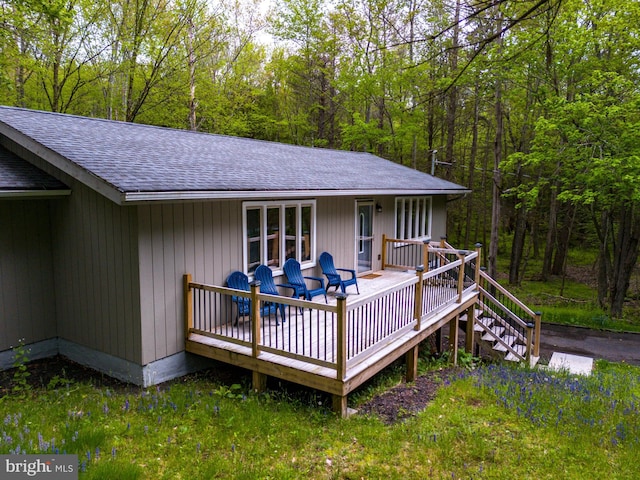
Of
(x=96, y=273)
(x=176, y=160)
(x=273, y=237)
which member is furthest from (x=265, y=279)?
(x=96, y=273)

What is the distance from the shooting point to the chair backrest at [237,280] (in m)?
6.69

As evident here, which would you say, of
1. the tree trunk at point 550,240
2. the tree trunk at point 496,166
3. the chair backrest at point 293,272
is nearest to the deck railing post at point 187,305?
the chair backrest at point 293,272

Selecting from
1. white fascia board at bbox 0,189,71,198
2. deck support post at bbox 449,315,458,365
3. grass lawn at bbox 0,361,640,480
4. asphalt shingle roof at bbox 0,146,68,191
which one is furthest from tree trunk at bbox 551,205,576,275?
asphalt shingle roof at bbox 0,146,68,191

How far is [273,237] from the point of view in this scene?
7.64 m

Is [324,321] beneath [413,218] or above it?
beneath

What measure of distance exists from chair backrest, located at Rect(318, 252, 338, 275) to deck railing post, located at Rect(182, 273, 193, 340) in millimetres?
3371

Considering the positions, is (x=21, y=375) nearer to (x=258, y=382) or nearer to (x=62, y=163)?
(x=62, y=163)

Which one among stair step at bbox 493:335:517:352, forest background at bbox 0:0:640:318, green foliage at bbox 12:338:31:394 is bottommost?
stair step at bbox 493:335:517:352

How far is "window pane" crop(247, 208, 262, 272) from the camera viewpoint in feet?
23.4

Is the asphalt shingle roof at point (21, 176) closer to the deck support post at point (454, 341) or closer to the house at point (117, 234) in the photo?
the house at point (117, 234)

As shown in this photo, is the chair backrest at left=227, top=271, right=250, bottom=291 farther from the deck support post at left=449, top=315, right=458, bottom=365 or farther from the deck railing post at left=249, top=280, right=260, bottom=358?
the deck support post at left=449, top=315, right=458, bottom=365

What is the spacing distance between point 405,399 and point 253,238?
3476 mm

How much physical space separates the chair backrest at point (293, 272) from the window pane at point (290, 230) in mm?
179

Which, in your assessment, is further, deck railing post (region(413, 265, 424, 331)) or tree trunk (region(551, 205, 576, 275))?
tree trunk (region(551, 205, 576, 275))
